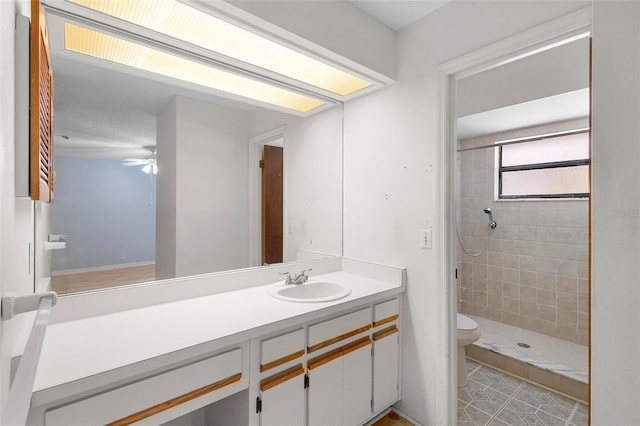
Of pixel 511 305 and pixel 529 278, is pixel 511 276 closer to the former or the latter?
pixel 529 278

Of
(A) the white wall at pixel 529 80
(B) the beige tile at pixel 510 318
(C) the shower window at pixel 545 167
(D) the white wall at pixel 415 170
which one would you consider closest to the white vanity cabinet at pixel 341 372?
(D) the white wall at pixel 415 170

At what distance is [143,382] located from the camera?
975mm

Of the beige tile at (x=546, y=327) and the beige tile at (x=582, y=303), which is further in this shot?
the beige tile at (x=546, y=327)

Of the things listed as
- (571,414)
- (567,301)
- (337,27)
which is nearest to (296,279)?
(337,27)

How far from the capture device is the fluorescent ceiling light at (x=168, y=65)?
50.8 inches

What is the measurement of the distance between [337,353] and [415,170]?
1.15 metres

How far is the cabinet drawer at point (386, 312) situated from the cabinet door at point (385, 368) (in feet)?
0.21

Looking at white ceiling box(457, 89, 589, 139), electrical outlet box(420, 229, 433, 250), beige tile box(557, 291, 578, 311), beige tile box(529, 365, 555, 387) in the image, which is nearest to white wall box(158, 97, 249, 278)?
electrical outlet box(420, 229, 433, 250)

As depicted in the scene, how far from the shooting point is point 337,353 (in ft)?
5.02

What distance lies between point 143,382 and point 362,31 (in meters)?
2.00

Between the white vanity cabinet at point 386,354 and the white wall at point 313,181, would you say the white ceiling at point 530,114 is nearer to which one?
the white wall at point 313,181

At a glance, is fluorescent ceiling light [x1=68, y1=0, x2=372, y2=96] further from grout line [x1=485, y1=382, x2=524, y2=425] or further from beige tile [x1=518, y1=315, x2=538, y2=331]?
beige tile [x1=518, y1=315, x2=538, y2=331]
